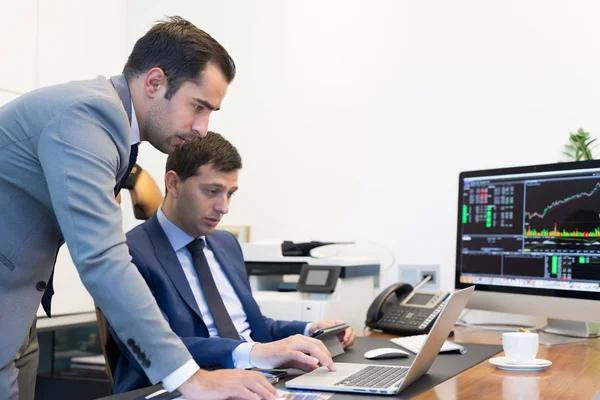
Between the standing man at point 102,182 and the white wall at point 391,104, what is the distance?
1316mm

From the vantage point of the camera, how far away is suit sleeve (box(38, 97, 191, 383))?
3.36 feet

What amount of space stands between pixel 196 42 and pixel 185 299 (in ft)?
2.17

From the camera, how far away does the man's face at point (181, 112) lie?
132 centimetres

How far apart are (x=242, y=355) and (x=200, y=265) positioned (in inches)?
17.4

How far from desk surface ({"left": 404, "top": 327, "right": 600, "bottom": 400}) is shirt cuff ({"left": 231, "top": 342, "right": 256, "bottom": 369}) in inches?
15.9

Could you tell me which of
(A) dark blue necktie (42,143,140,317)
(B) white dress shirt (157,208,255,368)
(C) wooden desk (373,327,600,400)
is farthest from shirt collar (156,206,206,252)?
(C) wooden desk (373,327,600,400)

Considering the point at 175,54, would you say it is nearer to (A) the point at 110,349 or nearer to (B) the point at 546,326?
(A) the point at 110,349

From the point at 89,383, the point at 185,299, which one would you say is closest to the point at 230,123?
the point at 89,383

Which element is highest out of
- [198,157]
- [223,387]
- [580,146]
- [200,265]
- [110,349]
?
[580,146]

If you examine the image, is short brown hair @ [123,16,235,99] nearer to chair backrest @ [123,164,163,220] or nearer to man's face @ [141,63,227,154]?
man's face @ [141,63,227,154]

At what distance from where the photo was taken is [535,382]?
4.18ft

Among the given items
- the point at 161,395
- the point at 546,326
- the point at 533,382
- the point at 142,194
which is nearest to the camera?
the point at 161,395

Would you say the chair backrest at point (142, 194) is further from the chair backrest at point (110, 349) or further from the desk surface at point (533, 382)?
the desk surface at point (533, 382)

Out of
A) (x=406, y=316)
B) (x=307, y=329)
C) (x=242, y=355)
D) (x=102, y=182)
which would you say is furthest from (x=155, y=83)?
(x=406, y=316)
